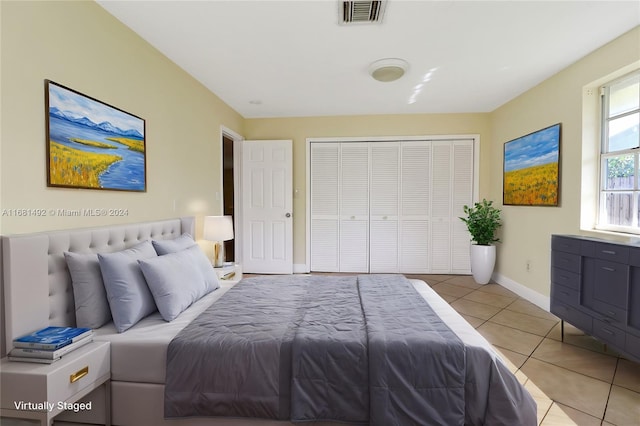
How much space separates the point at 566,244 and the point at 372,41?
243 centimetres

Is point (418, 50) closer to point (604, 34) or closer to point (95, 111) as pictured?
point (604, 34)

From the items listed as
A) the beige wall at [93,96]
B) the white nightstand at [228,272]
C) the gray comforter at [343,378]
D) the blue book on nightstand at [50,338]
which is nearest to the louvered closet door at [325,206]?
the white nightstand at [228,272]

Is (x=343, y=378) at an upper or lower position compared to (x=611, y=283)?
lower

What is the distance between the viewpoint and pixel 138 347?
1.58 meters

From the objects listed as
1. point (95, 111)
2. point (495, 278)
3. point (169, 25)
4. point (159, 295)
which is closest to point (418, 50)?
point (169, 25)

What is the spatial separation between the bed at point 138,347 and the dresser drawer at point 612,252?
134cm

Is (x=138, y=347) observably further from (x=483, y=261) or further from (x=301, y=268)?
(x=483, y=261)

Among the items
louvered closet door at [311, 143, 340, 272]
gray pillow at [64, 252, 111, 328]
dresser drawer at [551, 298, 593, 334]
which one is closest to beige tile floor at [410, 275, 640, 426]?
dresser drawer at [551, 298, 593, 334]

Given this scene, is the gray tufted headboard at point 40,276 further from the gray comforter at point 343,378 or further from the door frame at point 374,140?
the door frame at point 374,140

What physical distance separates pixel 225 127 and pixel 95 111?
2254 mm

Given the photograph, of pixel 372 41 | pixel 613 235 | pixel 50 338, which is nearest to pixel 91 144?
pixel 50 338

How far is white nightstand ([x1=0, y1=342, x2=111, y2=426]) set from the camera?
4.10 ft

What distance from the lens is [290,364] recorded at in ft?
4.92

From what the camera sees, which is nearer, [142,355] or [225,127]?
[142,355]
